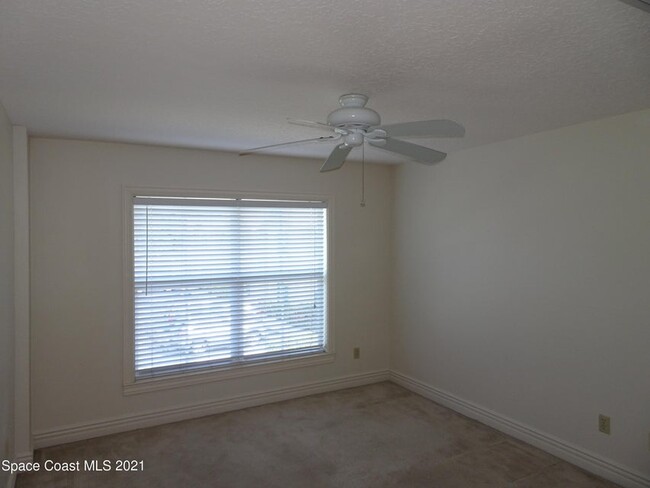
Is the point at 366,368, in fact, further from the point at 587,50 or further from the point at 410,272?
the point at 587,50

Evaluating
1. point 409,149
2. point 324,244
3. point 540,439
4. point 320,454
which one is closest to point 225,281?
point 324,244

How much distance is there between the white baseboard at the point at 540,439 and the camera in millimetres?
2865

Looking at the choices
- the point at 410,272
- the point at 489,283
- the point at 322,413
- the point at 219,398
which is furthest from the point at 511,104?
the point at 219,398

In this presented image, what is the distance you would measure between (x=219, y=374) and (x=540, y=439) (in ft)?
8.70

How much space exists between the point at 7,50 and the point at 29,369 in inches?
90.6

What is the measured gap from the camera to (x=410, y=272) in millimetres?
4727

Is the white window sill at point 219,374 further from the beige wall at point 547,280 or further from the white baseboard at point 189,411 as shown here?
the beige wall at point 547,280

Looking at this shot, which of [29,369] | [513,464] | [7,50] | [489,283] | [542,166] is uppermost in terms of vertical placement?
[7,50]

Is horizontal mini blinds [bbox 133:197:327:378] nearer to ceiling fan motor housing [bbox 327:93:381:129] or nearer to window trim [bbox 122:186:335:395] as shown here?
window trim [bbox 122:186:335:395]

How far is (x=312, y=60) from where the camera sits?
6.44ft

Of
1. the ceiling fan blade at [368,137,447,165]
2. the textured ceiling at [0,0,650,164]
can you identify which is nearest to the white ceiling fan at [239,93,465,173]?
the ceiling fan blade at [368,137,447,165]

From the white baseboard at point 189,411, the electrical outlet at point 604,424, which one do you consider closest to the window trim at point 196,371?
the white baseboard at point 189,411

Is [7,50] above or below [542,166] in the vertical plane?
above

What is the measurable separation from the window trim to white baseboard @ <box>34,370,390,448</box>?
0.20m
